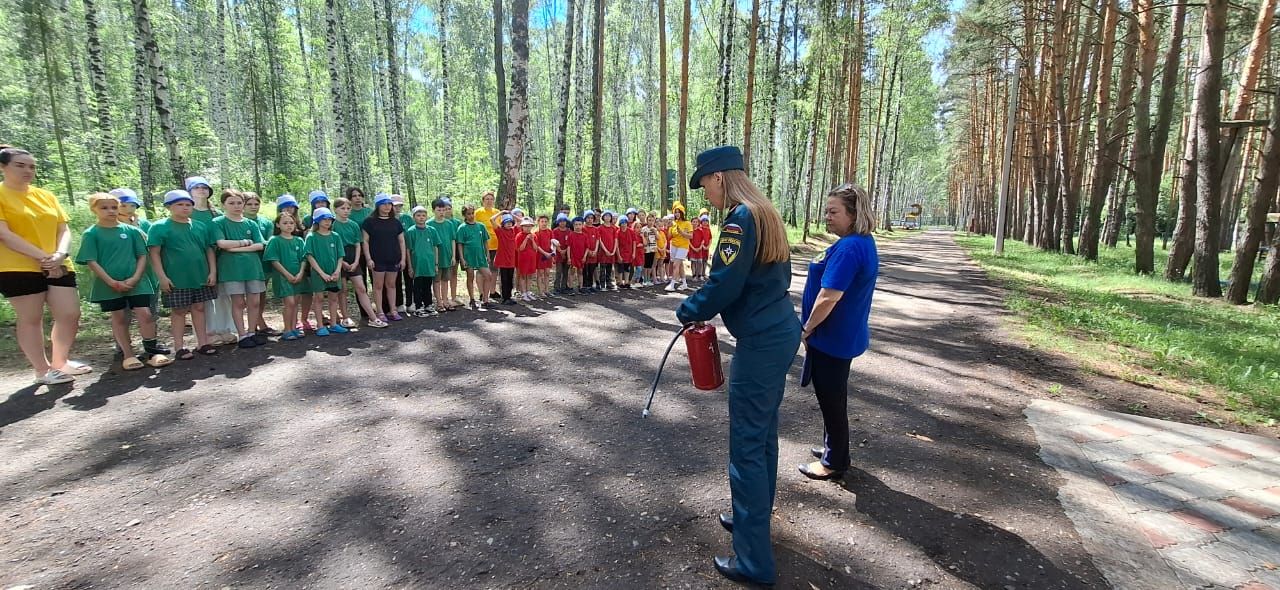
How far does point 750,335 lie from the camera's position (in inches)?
105

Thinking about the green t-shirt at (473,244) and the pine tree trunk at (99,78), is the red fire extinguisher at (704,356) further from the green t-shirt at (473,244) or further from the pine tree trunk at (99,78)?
the pine tree trunk at (99,78)

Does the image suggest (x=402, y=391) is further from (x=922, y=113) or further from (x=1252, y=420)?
(x=922, y=113)

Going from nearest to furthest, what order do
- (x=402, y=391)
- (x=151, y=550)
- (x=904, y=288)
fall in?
1. (x=151, y=550)
2. (x=402, y=391)
3. (x=904, y=288)

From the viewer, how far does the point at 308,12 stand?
30500 mm

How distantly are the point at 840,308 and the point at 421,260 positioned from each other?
23.8 ft

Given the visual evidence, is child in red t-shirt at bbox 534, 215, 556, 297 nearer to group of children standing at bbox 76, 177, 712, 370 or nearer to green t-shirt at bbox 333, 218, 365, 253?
group of children standing at bbox 76, 177, 712, 370

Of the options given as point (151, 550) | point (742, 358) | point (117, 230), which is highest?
point (117, 230)

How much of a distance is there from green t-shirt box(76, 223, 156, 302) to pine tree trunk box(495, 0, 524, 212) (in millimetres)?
6803

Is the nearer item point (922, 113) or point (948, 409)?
point (948, 409)

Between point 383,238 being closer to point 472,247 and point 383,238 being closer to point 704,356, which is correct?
point 472,247

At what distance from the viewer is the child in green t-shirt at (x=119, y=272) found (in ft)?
18.1

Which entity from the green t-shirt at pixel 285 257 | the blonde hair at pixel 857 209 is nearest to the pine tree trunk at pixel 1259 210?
the blonde hair at pixel 857 209

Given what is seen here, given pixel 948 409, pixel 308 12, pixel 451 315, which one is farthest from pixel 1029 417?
pixel 308 12

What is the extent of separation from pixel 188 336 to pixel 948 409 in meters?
9.15
